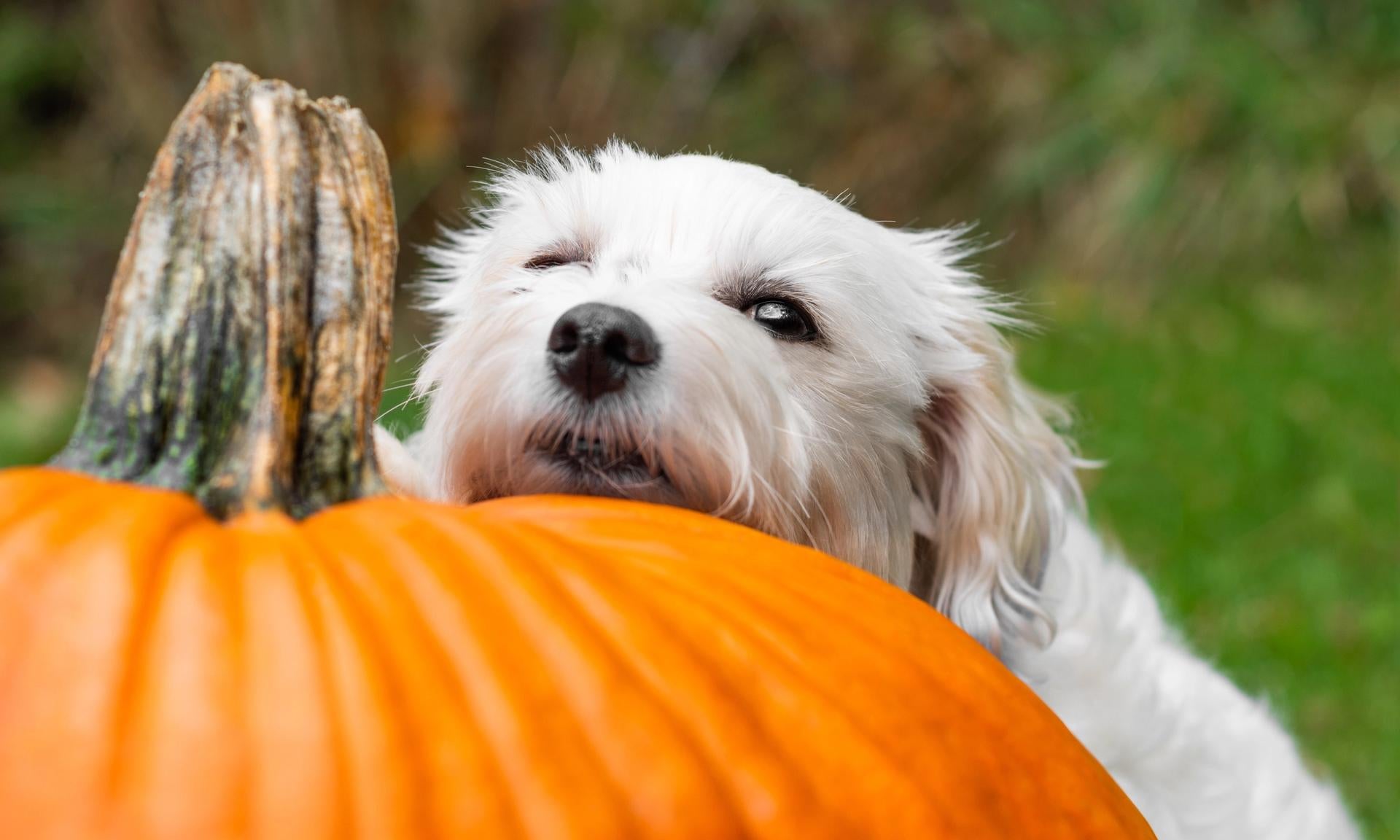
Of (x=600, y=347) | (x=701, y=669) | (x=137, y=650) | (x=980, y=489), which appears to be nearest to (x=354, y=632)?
(x=137, y=650)

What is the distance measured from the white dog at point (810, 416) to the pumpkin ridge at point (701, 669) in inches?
15.7

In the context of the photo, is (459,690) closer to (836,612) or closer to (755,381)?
(836,612)

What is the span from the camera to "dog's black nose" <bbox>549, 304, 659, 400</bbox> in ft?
4.85

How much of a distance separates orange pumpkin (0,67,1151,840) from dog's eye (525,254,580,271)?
2.01 ft

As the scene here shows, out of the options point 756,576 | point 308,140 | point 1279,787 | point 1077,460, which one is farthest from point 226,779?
point 1279,787

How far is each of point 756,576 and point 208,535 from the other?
1.45 feet

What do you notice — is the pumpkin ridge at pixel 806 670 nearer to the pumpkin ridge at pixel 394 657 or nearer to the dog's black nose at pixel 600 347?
the pumpkin ridge at pixel 394 657

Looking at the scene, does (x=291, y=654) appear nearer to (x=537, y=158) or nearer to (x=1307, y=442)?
(x=537, y=158)

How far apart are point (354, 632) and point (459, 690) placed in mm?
84

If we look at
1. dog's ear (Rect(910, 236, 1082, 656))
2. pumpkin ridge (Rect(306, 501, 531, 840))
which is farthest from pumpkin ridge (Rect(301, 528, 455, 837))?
dog's ear (Rect(910, 236, 1082, 656))

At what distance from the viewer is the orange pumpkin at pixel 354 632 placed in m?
0.92

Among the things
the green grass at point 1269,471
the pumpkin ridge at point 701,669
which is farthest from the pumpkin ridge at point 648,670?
the green grass at point 1269,471

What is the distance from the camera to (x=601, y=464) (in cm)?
154

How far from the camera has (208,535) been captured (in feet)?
3.46
